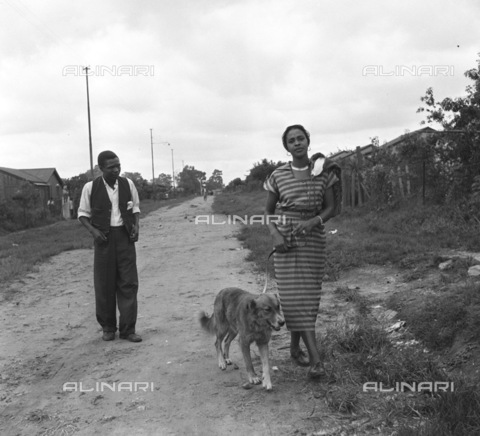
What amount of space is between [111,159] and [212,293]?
9.28 ft

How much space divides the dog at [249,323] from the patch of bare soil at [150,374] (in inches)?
6.1

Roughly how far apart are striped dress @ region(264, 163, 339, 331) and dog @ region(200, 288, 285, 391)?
1.04 feet

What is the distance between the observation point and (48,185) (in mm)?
48188

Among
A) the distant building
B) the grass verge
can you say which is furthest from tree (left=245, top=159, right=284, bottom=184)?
the grass verge

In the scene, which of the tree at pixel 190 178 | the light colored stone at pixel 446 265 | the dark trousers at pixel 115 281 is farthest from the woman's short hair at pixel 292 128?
the tree at pixel 190 178

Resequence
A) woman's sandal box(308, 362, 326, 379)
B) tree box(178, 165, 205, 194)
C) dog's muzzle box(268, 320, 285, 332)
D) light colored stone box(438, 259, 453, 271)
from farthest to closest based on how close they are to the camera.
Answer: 1. tree box(178, 165, 205, 194)
2. light colored stone box(438, 259, 453, 271)
3. woman's sandal box(308, 362, 326, 379)
4. dog's muzzle box(268, 320, 285, 332)

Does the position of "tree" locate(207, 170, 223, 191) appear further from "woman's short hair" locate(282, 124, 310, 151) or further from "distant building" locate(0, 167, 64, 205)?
"woman's short hair" locate(282, 124, 310, 151)

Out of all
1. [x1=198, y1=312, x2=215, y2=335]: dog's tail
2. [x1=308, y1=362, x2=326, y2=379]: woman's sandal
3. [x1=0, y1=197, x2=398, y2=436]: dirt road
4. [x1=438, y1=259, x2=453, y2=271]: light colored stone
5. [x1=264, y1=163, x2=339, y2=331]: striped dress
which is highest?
[x1=264, y1=163, x2=339, y2=331]: striped dress

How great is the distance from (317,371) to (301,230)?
1.11m

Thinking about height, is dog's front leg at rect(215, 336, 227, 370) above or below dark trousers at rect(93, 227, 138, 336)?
below

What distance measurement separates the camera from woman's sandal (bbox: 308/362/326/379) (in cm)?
393

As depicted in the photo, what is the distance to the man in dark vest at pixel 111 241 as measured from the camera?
17.9ft

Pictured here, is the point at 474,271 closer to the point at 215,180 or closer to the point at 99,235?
the point at 99,235

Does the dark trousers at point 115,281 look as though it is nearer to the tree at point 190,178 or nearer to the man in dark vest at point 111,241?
the man in dark vest at point 111,241
